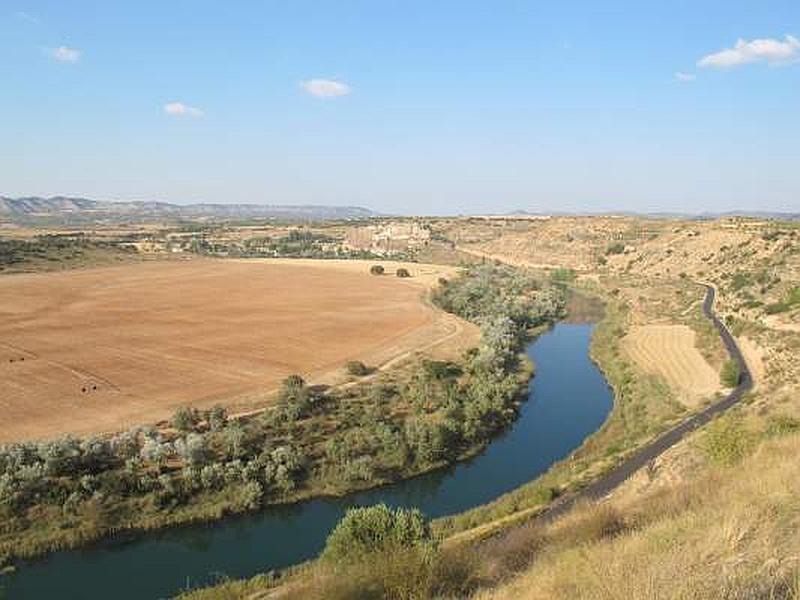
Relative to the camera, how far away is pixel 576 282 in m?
98.1

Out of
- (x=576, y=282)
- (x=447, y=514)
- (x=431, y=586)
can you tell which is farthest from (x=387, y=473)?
(x=576, y=282)

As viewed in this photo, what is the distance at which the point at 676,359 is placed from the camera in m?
47.2

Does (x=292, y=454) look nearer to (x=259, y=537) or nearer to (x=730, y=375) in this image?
(x=259, y=537)

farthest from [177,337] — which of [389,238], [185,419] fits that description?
[389,238]

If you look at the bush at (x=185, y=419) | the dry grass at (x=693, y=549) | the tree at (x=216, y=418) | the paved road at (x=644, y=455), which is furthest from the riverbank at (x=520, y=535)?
the bush at (x=185, y=419)

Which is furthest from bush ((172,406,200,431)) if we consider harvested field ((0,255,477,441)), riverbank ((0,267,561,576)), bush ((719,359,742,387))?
bush ((719,359,742,387))

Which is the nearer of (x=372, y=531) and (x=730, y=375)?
(x=372, y=531)

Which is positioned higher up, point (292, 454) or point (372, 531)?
point (372, 531)

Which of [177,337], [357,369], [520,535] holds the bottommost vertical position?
[357,369]

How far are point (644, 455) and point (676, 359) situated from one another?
2098 cm

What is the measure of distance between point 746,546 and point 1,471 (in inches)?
1084

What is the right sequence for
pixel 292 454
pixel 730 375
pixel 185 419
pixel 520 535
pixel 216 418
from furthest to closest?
pixel 730 375
pixel 216 418
pixel 185 419
pixel 292 454
pixel 520 535

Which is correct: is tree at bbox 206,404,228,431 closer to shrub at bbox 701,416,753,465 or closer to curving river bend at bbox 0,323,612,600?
curving river bend at bbox 0,323,612,600

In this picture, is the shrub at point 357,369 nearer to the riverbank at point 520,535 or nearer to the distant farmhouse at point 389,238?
the riverbank at point 520,535
